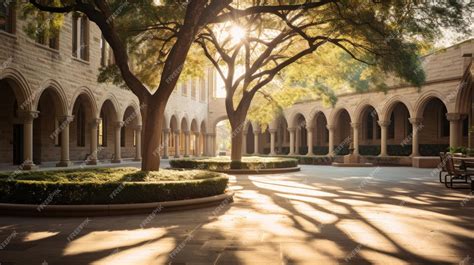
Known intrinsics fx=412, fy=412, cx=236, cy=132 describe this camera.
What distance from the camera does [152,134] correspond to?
10961 millimetres

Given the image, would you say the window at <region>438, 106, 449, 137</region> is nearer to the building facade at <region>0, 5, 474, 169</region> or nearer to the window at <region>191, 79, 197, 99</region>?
the building facade at <region>0, 5, 474, 169</region>

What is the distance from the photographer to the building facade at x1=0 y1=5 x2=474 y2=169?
17969 mm

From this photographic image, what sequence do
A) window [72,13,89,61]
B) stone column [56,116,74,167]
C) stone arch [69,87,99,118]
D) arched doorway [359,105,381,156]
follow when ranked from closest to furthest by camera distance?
stone column [56,116,74,167], stone arch [69,87,99,118], window [72,13,89,61], arched doorway [359,105,381,156]

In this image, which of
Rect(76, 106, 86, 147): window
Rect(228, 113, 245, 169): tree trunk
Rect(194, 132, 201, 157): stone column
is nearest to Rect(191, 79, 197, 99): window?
Rect(194, 132, 201, 157): stone column

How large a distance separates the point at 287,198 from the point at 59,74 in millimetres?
14726

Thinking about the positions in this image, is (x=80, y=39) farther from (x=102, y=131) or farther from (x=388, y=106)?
(x=388, y=106)

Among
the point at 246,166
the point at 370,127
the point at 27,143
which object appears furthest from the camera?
the point at 370,127

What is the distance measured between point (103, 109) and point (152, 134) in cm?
1866

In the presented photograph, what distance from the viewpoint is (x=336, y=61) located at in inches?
896

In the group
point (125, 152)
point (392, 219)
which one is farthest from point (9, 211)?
point (125, 152)

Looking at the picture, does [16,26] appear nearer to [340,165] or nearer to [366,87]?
[340,165]

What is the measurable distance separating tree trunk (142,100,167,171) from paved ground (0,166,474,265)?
2.79 m

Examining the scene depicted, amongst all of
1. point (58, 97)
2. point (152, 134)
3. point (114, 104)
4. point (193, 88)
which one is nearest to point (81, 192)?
point (152, 134)

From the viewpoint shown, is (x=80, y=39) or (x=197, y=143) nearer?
(x=80, y=39)
